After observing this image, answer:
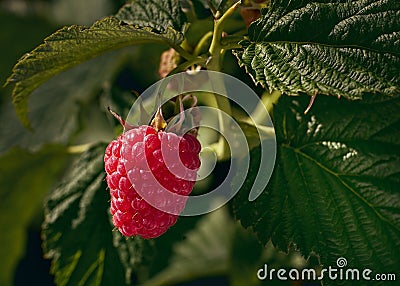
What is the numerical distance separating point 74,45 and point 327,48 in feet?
0.85

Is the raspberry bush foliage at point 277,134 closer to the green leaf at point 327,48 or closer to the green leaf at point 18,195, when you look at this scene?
the green leaf at point 327,48

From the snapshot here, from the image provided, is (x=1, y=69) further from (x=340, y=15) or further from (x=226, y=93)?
(x=340, y=15)

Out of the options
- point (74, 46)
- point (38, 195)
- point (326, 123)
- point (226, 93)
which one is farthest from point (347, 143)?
point (38, 195)

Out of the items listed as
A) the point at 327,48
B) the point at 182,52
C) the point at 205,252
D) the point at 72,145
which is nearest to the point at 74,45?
the point at 182,52

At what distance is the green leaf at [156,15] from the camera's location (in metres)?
0.86

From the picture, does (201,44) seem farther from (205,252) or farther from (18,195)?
(205,252)

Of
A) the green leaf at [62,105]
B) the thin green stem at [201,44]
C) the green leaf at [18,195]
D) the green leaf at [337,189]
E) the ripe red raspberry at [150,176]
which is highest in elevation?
the thin green stem at [201,44]

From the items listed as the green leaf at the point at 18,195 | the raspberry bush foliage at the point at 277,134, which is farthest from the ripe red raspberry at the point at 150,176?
the green leaf at the point at 18,195

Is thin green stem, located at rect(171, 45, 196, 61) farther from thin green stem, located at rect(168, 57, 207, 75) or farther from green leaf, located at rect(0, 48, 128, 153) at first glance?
green leaf, located at rect(0, 48, 128, 153)

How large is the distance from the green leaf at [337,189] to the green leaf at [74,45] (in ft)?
0.69

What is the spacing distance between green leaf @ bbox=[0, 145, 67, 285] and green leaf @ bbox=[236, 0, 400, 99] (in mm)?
625

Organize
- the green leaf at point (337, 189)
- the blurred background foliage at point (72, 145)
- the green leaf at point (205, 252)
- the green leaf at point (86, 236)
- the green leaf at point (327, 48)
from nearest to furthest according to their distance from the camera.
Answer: the green leaf at point (327, 48) < the green leaf at point (337, 189) < the green leaf at point (86, 236) < the blurred background foliage at point (72, 145) < the green leaf at point (205, 252)

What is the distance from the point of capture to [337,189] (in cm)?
86

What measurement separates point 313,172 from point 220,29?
→ 211 mm
